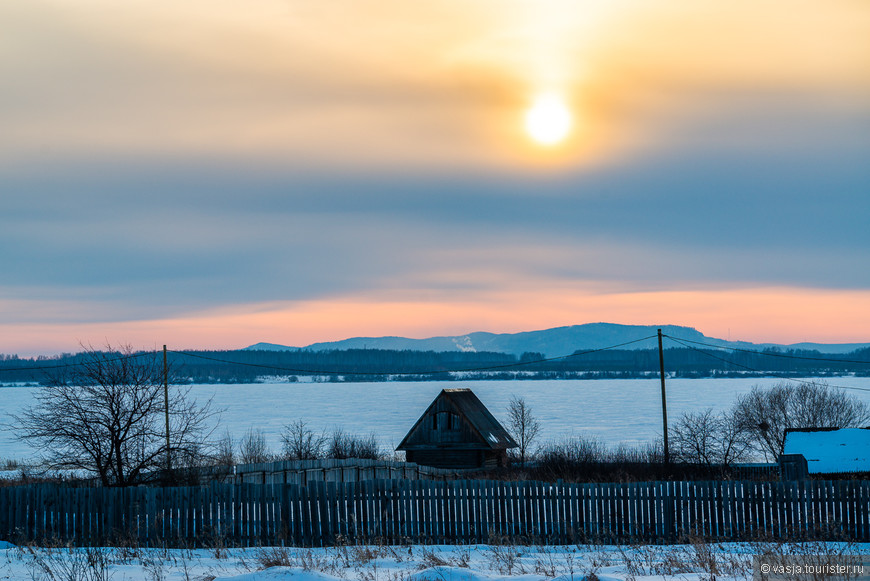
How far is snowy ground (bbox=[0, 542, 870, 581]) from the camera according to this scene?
32.9 feet

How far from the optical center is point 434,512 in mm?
19359

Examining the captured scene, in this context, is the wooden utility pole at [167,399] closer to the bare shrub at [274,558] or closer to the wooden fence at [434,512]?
the wooden fence at [434,512]

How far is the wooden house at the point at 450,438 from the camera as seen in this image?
149 ft

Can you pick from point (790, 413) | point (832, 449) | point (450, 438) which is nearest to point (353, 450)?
point (450, 438)

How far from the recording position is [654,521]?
19.1m

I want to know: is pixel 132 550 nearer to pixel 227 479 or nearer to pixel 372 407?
pixel 227 479

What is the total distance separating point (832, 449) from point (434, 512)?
2243 cm

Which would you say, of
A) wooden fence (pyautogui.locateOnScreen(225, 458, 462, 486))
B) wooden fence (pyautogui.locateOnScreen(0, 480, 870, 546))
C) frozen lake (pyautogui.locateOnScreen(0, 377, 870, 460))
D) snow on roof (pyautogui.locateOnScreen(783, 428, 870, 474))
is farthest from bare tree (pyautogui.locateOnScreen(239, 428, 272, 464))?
snow on roof (pyautogui.locateOnScreen(783, 428, 870, 474))

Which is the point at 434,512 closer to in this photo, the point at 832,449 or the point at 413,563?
the point at 413,563

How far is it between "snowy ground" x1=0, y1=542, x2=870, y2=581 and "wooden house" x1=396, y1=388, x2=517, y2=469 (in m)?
29.2

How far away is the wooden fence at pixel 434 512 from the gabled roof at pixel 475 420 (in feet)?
81.5

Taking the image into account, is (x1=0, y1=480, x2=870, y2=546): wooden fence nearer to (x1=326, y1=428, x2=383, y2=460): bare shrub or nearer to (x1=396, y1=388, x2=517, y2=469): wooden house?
(x1=396, y1=388, x2=517, y2=469): wooden house

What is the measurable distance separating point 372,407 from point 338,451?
6645cm

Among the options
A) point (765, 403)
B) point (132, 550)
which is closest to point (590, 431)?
point (765, 403)
